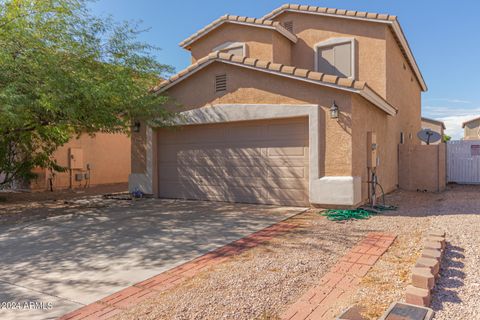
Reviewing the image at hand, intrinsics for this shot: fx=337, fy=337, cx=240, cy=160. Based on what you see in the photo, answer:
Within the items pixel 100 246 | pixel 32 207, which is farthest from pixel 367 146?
pixel 32 207

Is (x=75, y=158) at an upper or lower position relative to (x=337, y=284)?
upper

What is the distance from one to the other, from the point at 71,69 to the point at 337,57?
917cm

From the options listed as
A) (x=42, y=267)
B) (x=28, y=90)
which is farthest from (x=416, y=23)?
(x=42, y=267)

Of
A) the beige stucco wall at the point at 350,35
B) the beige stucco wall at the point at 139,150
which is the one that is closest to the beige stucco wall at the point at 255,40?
the beige stucco wall at the point at 350,35

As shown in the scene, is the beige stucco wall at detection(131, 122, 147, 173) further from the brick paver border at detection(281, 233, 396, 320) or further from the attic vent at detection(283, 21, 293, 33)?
the brick paver border at detection(281, 233, 396, 320)

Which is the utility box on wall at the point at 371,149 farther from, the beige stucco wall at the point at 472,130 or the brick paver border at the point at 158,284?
the beige stucco wall at the point at 472,130

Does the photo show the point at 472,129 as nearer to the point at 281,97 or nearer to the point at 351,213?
the point at 281,97

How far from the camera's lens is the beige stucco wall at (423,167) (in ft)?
42.7

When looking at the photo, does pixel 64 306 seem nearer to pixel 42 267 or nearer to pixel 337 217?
pixel 42 267

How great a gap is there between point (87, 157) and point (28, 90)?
1021 cm

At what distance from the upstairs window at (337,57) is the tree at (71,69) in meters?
6.22

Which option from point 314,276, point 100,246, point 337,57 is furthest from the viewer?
point 337,57

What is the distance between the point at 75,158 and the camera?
1611cm

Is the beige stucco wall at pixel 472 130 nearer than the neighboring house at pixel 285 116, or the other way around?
the neighboring house at pixel 285 116
